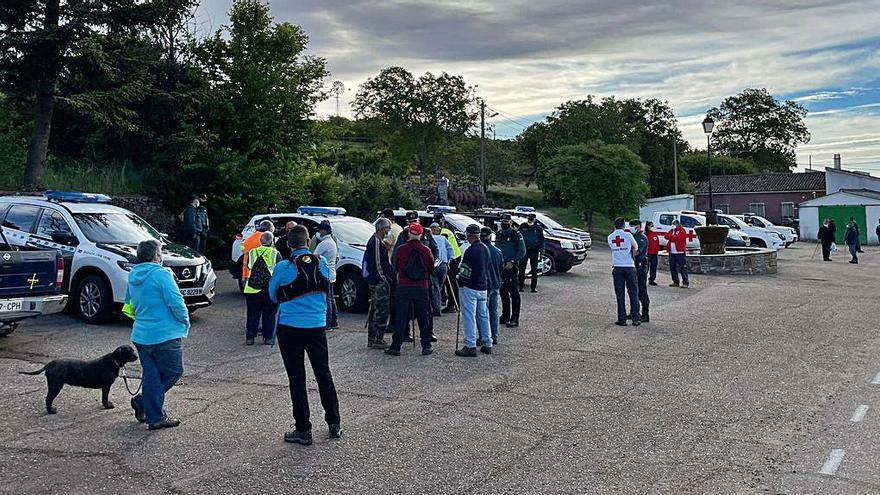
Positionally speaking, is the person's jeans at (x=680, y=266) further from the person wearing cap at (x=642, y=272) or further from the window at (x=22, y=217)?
the window at (x=22, y=217)

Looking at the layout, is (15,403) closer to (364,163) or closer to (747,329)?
(747,329)

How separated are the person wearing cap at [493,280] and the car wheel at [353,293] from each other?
322 cm

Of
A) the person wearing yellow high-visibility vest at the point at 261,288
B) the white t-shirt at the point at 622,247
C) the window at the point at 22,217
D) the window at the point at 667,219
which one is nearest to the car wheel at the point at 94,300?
the window at the point at 22,217

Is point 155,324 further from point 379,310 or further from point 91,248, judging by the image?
point 91,248

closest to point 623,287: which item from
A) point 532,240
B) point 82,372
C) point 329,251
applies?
point 532,240

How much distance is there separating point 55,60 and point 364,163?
86.5ft

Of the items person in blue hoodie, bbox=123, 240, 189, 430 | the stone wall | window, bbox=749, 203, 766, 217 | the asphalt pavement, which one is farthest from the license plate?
window, bbox=749, 203, 766, 217

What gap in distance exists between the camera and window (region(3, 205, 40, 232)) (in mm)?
12914

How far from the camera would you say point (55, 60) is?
20125 millimetres

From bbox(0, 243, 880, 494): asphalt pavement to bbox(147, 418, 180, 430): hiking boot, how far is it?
3.8 inches

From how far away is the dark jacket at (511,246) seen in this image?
1297 centimetres

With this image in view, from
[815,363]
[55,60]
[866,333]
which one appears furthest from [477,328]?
[55,60]

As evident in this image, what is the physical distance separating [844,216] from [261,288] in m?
47.2

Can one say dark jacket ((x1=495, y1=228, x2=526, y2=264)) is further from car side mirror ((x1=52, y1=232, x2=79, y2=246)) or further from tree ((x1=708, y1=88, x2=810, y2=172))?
tree ((x1=708, y1=88, x2=810, y2=172))
